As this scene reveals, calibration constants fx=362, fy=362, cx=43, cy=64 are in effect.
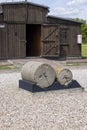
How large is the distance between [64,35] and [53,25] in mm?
1394

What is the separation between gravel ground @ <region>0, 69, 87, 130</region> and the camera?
7.32 meters

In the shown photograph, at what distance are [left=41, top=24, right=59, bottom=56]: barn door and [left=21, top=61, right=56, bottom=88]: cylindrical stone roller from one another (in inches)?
425

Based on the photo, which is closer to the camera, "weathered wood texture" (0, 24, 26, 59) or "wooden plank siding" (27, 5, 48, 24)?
"weathered wood texture" (0, 24, 26, 59)

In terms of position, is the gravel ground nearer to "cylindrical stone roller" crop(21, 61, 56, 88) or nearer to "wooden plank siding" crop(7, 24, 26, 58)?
"cylindrical stone roller" crop(21, 61, 56, 88)

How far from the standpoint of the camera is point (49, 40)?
876 inches

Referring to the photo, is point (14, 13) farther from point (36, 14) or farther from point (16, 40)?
point (16, 40)

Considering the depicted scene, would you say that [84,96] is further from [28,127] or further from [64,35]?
[64,35]

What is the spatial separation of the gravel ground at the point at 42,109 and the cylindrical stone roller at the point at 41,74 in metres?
0.36

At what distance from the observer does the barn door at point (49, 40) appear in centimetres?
2216

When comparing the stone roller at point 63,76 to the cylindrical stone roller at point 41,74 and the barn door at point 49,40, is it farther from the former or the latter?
the barn door at point 49,40

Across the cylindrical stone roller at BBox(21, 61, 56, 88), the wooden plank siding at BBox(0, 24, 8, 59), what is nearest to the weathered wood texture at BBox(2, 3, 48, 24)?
the wooden plank siding at BBox(0, 24, 8, 59)

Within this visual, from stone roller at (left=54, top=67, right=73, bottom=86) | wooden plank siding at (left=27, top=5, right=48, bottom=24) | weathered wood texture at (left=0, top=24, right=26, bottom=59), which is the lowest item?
stone roller at (left=54, top=67, right=73, bottom=86)

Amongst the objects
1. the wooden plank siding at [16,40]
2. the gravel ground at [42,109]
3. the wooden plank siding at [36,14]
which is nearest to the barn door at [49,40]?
the wooden plank siding at [36,14]

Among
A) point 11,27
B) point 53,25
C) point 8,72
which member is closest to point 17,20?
point 11,27
